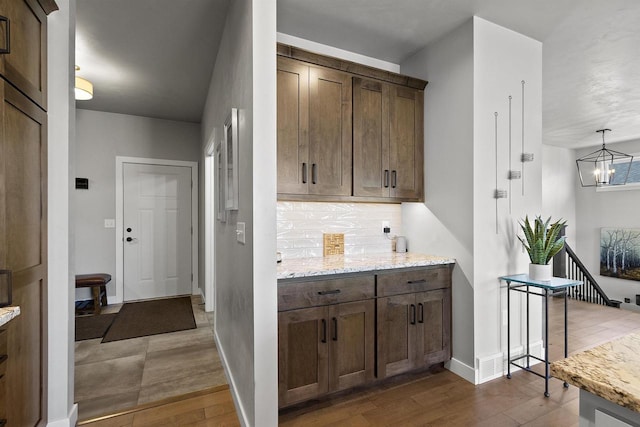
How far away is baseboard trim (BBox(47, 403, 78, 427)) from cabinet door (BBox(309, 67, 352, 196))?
196cm

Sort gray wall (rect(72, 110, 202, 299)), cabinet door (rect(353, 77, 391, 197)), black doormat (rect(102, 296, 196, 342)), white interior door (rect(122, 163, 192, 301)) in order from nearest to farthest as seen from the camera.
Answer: cabinet door (rect(353, 77, 391, 197)) → black doormat (rect(102, 296, 196, 342)) → gray wall (rect(72, 110, 202, 299)) → white interior door (rect(122, 163, 192, 301))

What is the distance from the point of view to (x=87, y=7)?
89.7 inches

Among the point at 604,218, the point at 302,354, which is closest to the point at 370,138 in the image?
the point at 302,354

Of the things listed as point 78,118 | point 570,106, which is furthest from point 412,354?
point 78,118

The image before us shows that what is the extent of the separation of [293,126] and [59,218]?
1501mm

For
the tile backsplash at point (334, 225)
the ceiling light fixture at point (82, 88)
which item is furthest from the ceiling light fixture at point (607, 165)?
the ceiling light fixture at point (82, 88)

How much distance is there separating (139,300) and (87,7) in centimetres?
377

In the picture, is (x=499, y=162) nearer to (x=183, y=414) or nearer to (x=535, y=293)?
(x=535, y=293)

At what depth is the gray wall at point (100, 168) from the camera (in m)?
4.45

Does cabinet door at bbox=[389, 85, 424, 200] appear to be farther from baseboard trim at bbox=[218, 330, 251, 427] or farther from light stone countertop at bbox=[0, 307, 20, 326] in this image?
light stone countertop at bbox=[0, 307, 20, 326]

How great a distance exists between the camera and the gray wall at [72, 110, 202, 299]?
4445 millimetres

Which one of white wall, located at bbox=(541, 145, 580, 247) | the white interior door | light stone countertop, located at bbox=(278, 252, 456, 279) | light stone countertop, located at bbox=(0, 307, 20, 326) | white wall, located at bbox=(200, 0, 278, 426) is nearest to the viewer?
light stone countertop, located at bbox=(0, 307, 20, 326)

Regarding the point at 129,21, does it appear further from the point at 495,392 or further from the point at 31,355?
the point at 495,392

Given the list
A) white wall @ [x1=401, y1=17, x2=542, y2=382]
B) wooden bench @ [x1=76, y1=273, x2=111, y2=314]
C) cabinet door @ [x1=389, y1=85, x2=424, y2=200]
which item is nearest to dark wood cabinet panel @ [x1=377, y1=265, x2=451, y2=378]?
white wall @ [x1=401, y1=17, x2=542, y2=382]
